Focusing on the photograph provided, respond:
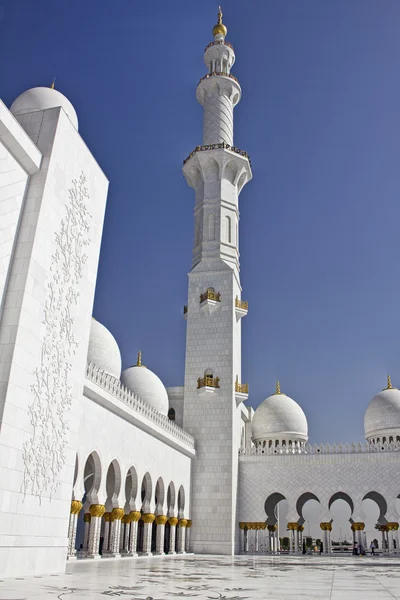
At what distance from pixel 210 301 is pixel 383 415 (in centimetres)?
910

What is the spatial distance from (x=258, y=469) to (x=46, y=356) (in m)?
14.4

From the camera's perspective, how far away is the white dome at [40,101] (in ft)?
33.5

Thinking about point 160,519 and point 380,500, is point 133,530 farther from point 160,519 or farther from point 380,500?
point 380,500

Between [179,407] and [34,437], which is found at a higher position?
[179,407]

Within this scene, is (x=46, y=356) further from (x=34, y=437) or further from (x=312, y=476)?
(x=312, y=476)

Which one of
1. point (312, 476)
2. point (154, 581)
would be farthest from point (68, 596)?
point (312, 476)

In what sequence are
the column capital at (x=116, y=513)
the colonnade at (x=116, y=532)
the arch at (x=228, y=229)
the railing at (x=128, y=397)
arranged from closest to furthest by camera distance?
1. the colonnade at (x=116, y=532)
2. the railing at (x=128, y=397)
3. the column capital at (x=116, y=513)
4. the arch at (x=228, y=229)

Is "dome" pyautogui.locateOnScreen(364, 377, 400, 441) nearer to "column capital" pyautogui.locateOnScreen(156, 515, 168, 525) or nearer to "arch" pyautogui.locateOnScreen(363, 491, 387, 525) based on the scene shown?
"arch" pyautogui.locateOnScreen(363, 491, 387, 525)

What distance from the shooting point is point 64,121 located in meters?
8.58

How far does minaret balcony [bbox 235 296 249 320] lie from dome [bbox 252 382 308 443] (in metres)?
5.23

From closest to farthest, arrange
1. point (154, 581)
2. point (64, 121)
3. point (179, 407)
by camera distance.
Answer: point (154, 581)
point (64, 121)
point (179, 407)

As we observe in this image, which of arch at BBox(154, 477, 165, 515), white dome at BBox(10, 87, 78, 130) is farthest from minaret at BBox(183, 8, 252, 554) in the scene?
white dome at BBox(10, 87, 78, 130)

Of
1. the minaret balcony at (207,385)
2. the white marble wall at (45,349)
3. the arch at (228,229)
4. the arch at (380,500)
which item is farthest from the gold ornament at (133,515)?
the arch at (228,229)

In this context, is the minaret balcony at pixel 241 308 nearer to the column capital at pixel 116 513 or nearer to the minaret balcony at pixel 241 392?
the minaret balcony at pixel 241 392
